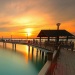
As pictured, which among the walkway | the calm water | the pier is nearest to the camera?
the pier

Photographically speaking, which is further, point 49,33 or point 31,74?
point 49,33

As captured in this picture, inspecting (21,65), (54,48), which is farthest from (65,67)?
(21,65)

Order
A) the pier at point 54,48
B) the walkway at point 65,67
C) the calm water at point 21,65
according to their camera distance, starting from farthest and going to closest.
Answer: the calm water at point 21,65 < the walkway at point 65,67 < the pier at point 54,48

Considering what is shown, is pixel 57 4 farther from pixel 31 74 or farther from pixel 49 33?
pixel 31 74

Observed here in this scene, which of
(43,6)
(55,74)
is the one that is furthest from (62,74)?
(43,6)

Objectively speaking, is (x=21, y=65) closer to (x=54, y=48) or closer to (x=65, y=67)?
(x=54, y=48)

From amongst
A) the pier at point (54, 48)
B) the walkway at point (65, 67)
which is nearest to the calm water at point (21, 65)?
the pier at point (54, 48)

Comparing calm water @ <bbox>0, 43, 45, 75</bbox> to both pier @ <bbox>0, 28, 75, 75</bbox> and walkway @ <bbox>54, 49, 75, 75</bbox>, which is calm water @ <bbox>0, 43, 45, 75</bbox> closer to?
pier @ <bbox>0, 28, 75, 75</bbox>

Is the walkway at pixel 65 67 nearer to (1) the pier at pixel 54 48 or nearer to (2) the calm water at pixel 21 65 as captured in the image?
(1) the pier at pixel 54 48

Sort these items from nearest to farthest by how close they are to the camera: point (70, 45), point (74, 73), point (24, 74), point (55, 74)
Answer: point (55, 74) < point (74, 73) < point (24, 74) < point (70, 45)

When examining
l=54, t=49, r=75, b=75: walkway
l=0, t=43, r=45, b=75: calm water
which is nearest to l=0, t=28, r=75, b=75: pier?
l=54, t=49, r=75, b=75: walkway

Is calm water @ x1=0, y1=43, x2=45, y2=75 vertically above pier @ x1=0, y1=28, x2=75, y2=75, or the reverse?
pier @ x1=0, y1=28, x2=75, y2=75

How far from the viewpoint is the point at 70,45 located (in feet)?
86.8

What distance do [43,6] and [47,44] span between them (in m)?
7.08
